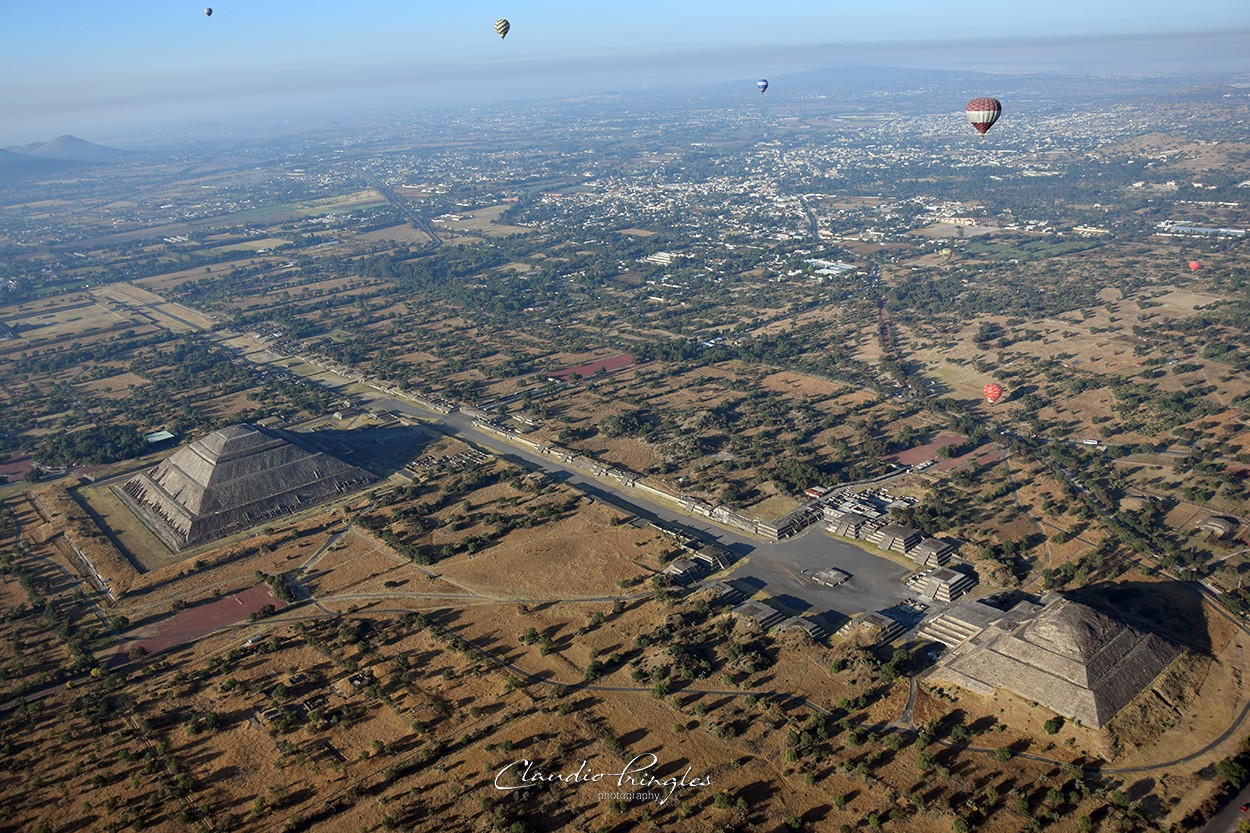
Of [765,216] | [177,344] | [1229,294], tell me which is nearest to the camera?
[1229,294]

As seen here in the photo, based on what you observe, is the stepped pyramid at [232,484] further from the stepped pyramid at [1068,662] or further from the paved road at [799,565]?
the stepped pyramid at [1068,662]

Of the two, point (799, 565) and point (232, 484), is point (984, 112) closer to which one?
point (799, 565)

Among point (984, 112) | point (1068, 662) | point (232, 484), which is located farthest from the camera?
point (984, 112)

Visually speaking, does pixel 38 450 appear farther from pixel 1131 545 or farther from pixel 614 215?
pixel 614 215

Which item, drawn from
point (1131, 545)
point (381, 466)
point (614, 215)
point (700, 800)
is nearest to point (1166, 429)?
point (1131, 545)

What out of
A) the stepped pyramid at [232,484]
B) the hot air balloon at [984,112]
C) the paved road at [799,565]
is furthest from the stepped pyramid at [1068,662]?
the hot air balloon at [984,112]

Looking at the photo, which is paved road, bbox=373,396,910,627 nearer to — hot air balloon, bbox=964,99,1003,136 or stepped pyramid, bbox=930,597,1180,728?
stepped pyramid, bbox=930,597,1180,728

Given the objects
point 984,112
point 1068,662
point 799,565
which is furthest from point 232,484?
point 984,112
